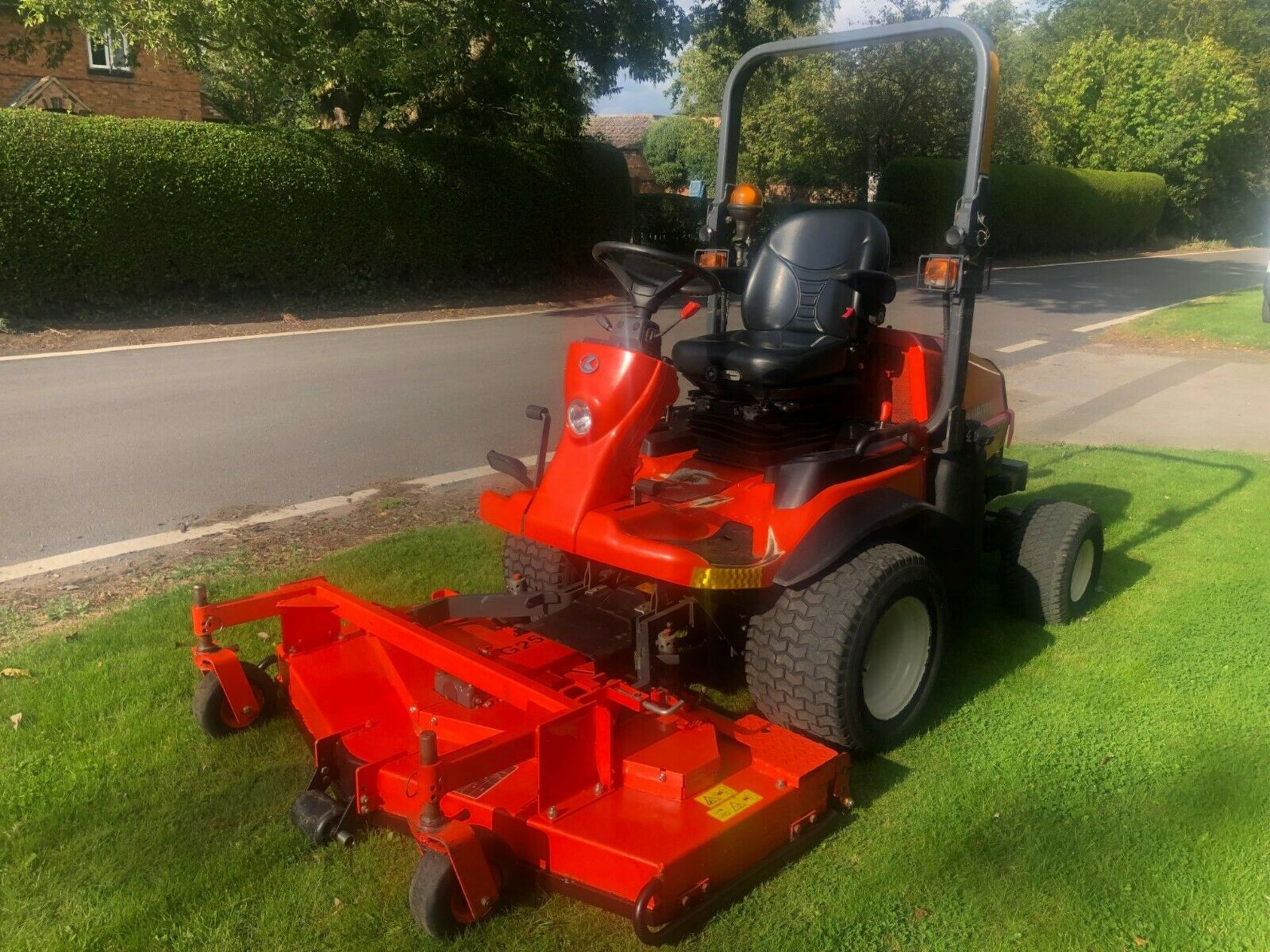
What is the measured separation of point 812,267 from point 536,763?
2.17 m

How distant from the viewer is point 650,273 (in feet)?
10.9

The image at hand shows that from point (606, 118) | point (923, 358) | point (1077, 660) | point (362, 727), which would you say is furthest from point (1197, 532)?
point (606, 118)

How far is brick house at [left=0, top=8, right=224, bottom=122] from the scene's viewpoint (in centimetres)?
2261

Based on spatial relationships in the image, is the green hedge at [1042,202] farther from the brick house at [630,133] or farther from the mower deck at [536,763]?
the mower deck at [536,763]

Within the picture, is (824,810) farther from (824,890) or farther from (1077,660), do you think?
(1077,660)

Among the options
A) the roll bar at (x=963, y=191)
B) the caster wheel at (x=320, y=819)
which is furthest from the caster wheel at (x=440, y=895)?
the roll bar at (x=963, y=191)

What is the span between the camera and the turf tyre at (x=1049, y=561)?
4.29 meters

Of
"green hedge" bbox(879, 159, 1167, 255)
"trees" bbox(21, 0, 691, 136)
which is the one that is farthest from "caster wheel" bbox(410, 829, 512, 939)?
"green hedge" bbox(879, 159, 1167, 255)

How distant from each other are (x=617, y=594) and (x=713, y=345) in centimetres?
92

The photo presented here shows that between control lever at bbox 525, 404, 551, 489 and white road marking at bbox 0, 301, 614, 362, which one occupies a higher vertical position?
control lever at bbox 525, 404, 551, 489

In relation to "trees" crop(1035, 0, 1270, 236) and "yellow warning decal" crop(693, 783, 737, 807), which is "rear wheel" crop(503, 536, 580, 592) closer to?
"yellow warning decal" crop(693, 783, 737, 807)

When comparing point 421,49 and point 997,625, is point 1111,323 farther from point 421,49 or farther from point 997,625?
point 997,625

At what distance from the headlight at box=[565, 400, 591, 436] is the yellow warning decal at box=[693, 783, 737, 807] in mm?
1092

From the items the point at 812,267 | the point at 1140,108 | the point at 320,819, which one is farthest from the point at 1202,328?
the point at 1140,108
